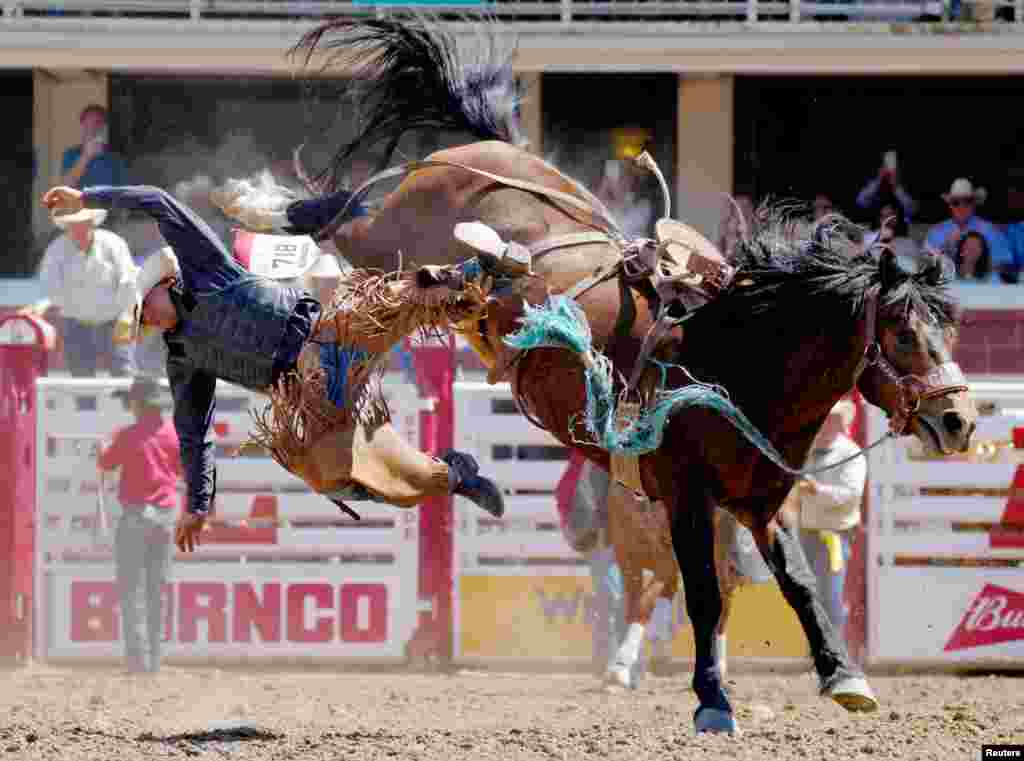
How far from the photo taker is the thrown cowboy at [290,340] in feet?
19.4

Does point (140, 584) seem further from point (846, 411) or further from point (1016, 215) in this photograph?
point (1016, 215)

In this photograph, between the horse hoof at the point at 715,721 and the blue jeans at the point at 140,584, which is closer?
the horse hoof at the point at 715,721

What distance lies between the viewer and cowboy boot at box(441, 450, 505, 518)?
6.17 meters

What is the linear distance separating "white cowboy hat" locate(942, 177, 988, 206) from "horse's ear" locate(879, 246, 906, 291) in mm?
6431

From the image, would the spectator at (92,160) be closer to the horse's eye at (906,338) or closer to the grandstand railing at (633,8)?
the grandstand railing at (633,8)

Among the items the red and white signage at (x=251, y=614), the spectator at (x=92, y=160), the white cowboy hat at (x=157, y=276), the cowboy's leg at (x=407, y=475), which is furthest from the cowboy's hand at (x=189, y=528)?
the spectator at (x=92, y=160)

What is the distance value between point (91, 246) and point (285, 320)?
507 cm

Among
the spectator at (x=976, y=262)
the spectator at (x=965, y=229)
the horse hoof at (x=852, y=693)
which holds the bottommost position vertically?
the horse hoof at (x=852, y=693)

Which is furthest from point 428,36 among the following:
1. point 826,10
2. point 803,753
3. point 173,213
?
point 826,10

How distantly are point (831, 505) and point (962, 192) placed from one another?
13.3ft

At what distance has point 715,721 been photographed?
5.94 meters

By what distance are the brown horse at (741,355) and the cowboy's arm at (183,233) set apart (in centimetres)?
82

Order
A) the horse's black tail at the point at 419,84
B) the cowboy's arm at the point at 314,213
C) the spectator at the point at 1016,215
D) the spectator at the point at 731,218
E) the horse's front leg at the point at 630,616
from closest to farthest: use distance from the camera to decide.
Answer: the cowboy's arm at the point at 314,213, the horse's black tail at the point at 419,84, the horse's front leg at the point at 630,616, the spectator at the point at 731,218, the spectator at the point at 1016,215

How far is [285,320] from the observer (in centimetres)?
595
